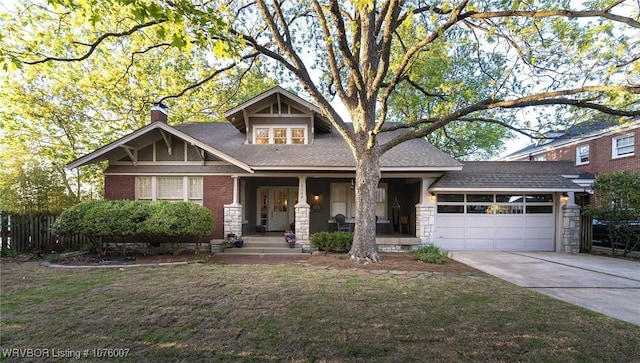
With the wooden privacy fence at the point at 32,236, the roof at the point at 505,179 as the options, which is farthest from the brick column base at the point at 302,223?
the wooden privacy fence at the point at 32,236

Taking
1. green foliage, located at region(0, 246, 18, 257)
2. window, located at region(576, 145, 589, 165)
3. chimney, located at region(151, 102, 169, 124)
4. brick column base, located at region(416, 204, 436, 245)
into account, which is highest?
chimney, located at region(151, 102, 169, 124)

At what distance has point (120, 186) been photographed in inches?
403

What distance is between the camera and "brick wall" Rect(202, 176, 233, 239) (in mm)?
10242

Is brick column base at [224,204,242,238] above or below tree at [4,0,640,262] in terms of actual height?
below

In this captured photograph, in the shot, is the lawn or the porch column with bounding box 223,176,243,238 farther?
the porch column with bounding box 223,176,243,238

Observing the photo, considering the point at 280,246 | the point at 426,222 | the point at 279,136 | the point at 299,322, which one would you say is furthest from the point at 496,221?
the point at 299,322

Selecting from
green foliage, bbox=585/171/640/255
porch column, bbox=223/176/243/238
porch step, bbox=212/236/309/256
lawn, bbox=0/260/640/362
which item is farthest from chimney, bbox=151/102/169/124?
green foliage, bbox=585/171/640/255

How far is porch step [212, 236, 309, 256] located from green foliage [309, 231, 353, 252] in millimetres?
597

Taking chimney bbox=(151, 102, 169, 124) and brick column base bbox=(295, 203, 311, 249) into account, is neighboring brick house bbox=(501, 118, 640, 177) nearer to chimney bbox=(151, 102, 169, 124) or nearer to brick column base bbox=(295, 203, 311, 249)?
brick column base bbox=(295, 203, 311, 249)

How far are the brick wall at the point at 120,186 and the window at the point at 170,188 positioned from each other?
199mm

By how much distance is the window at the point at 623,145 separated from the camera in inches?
603

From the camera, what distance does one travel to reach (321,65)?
11.6m

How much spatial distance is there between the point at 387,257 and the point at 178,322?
644 cm

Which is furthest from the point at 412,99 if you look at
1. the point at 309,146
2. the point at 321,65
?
the point at 309,146
